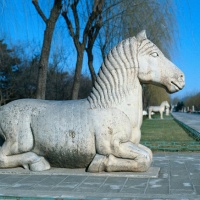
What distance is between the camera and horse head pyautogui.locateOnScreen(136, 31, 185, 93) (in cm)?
514

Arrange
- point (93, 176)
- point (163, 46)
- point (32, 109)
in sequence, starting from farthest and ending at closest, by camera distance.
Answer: point (163, 46), point (32, 109), point (93, 176)

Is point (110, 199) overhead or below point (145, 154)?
below

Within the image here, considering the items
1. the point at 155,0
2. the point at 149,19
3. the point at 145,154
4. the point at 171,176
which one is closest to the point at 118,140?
the point at 145,154

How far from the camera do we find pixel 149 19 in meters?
10.4

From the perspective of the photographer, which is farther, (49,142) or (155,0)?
(155,0)

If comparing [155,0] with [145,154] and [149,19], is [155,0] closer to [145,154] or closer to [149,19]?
[149,19]

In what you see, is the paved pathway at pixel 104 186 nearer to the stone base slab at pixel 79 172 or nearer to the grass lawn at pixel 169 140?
the stone base slab at pixel 79 172

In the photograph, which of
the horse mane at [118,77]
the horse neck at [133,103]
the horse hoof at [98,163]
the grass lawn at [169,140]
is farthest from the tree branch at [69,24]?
the horse hoof at [98,163]

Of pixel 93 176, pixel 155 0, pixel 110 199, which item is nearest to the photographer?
pixel 110 199

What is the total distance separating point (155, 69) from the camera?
515cm

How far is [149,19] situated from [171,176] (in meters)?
6.44

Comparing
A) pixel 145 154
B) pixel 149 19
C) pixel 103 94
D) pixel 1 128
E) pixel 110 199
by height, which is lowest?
pixel 110 199

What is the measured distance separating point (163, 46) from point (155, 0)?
4.15 meters

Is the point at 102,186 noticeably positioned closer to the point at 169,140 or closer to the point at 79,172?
the point at 79,172
